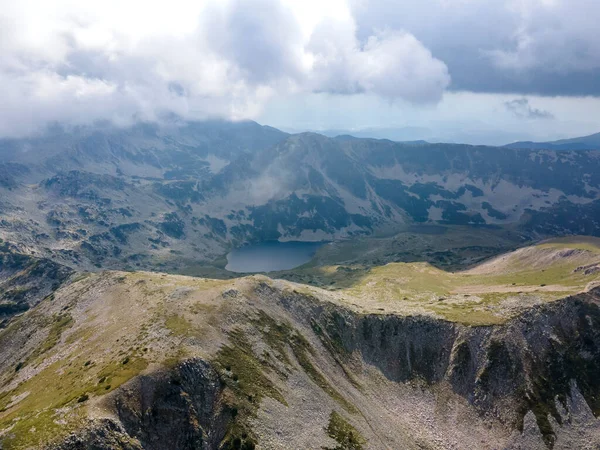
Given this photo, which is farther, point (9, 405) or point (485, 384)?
point (485, 384)

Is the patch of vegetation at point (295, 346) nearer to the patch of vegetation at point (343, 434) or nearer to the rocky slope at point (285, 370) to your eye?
the rocky slope at point (285, 370)

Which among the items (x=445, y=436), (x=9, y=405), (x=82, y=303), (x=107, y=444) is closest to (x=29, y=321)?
(x=82, y=303)

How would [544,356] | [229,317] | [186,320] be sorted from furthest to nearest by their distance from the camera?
1. [544,356]
2. [229,317]
3. [186,320]

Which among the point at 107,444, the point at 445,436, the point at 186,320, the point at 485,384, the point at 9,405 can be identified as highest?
the point at 186,320

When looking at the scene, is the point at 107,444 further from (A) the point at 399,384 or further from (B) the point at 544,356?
(B) the point at 544,356

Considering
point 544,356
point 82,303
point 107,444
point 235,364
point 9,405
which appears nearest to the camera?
point 107,444

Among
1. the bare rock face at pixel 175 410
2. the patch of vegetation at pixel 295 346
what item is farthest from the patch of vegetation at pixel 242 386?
the patch of vegetation at pixel 295 346

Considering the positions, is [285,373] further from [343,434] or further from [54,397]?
[54,397]

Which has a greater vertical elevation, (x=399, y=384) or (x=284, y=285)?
(x=284, y=285)
